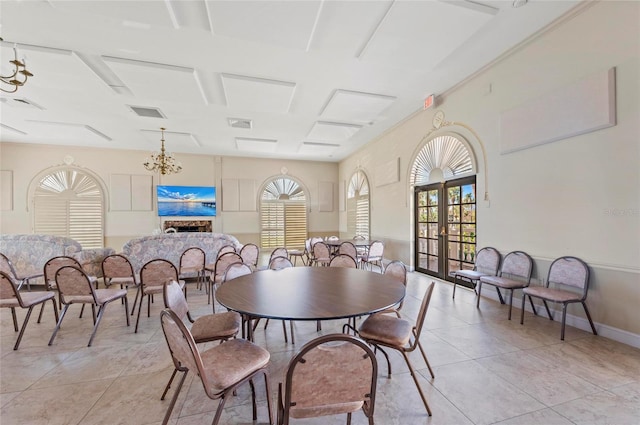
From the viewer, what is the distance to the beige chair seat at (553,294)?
2.73 m

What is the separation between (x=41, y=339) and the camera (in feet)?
9.47

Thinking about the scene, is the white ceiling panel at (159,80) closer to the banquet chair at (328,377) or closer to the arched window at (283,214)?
the banquet chair at (328,377)

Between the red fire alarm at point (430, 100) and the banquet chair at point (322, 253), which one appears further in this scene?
the banquet chair at point (322, 253)

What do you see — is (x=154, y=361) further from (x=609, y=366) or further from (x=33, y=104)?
(x=33, y=104)

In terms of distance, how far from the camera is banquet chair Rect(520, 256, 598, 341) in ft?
9.08

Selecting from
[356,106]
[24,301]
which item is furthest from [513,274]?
[24,301]

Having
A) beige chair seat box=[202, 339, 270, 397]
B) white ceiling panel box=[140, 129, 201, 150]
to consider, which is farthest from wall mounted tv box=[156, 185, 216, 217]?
beige chair seat box=[202, 339, 270, 397]

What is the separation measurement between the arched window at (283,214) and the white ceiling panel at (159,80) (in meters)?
4.80

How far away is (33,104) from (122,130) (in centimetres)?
160

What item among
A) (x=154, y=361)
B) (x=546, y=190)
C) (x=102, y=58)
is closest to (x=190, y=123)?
(x=102, y=58)

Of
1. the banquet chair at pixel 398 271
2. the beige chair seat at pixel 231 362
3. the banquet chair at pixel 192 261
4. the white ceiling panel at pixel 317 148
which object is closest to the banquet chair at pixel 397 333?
the banquet chair at pixel 398 271

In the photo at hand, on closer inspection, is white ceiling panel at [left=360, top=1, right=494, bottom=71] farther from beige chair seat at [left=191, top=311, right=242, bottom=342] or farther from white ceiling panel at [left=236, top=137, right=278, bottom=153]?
white ceiling panel at [left=236, top=137, right=278, bottom=153]

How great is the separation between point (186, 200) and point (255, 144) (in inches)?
125

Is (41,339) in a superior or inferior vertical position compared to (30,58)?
inferior
